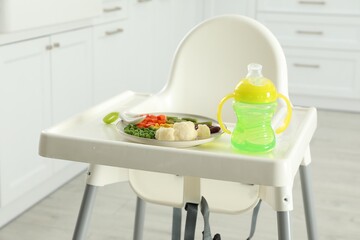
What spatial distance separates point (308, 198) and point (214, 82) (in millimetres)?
419

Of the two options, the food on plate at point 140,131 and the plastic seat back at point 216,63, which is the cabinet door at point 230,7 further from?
the food on plate at point 140,131

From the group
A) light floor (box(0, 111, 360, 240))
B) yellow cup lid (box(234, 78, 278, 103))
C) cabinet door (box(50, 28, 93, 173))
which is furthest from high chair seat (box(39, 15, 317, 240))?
cabinet door (box(50, 28, 93, 173))

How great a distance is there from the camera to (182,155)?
1.15 meters

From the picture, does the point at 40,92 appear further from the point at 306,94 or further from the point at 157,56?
the point at 306,94

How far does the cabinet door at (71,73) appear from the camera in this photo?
2.68 m

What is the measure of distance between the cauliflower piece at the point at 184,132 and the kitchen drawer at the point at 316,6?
10.8 ft

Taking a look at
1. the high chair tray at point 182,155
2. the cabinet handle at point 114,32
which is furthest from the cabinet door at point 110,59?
the high chair tray at point 182,155

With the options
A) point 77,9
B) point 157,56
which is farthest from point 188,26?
point 77,9

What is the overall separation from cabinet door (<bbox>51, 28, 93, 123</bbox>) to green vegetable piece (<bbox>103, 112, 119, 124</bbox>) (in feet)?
4.28

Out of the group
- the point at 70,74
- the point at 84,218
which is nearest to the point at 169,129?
the point at 84,218

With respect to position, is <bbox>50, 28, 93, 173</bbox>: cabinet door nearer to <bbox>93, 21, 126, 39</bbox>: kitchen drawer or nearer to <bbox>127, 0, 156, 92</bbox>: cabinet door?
<bbox>93, 21, 126, 39</bbox>: kitchen drawer

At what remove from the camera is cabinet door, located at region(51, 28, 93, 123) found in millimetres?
2676

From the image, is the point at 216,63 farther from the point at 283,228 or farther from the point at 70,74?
the point at 70,74

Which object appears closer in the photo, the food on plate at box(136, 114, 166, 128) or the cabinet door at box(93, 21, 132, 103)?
the food on plate at box(136, 114, 166, 128)
